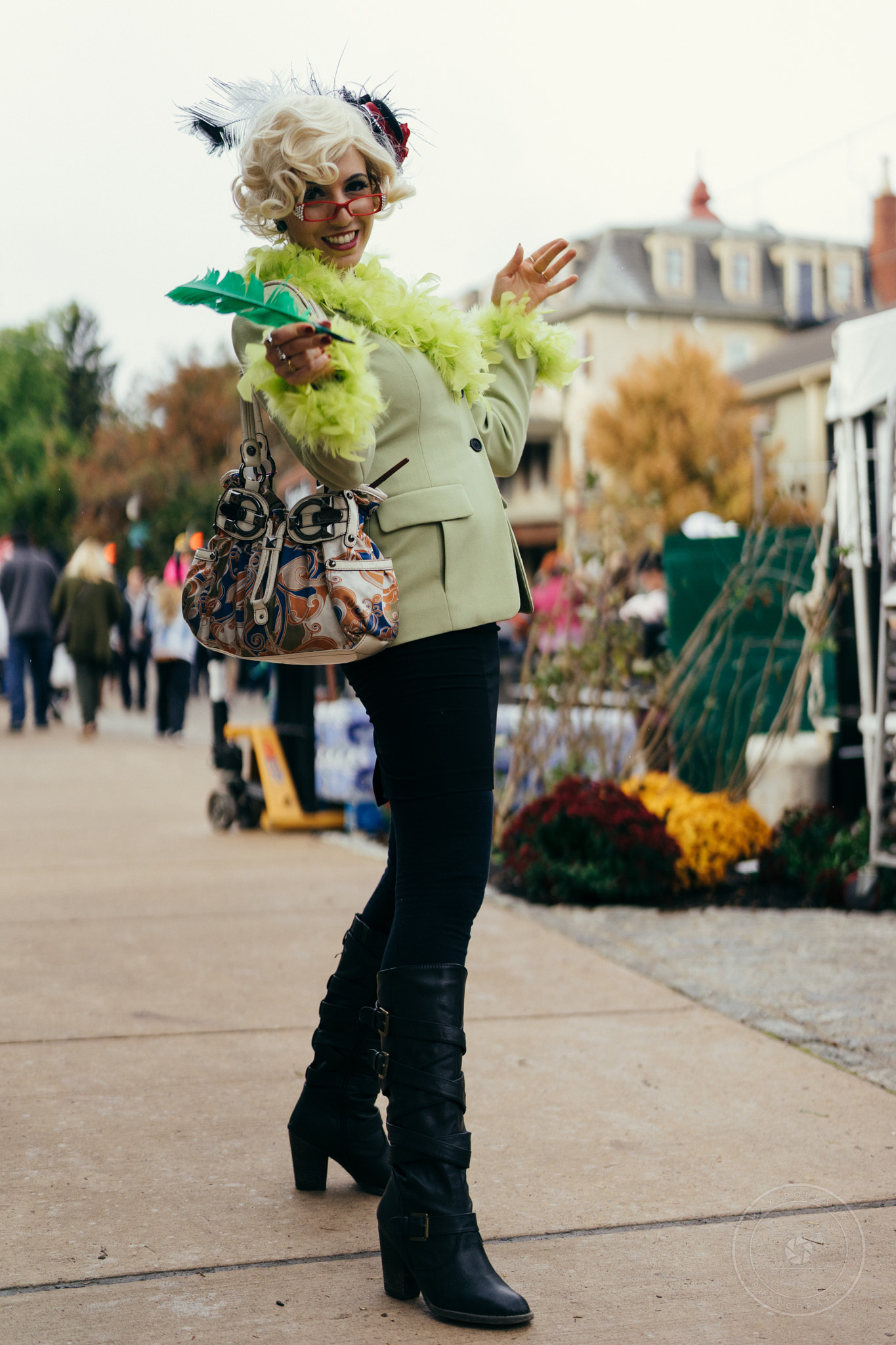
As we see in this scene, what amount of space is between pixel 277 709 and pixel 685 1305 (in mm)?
5777

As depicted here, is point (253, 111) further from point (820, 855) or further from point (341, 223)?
point (820, 855)

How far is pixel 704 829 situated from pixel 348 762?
212 cm

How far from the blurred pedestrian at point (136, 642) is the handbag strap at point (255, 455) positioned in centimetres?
1502

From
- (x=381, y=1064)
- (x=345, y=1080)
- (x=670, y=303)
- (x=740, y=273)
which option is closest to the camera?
(x=381, y=1064)

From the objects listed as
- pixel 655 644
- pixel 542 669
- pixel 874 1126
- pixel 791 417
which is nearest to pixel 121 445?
pixel 791 417

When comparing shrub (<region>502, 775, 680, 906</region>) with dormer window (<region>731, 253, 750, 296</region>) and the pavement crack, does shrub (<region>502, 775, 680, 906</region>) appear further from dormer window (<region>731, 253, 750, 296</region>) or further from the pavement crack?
dormer window (<region>731, 253, 750, 296</region>)

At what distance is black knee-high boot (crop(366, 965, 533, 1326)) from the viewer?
2.17 metres

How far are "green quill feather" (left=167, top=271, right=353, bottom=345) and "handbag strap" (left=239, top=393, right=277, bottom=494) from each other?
0.25 m

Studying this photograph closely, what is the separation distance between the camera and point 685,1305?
2225 millimetres

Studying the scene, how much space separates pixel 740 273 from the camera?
4831 centimetres

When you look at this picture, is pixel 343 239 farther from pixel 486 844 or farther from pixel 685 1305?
pixel 685 1305

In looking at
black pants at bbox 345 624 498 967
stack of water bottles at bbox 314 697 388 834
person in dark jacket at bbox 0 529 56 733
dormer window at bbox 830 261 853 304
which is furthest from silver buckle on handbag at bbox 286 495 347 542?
dormer window at bbox 830 261 853 304

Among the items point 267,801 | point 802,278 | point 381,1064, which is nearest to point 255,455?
point 381,1064

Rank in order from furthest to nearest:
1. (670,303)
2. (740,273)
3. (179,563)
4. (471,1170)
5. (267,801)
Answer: (740,273)
(670,303)
(179,563)
(267,801)
(471,1170)
